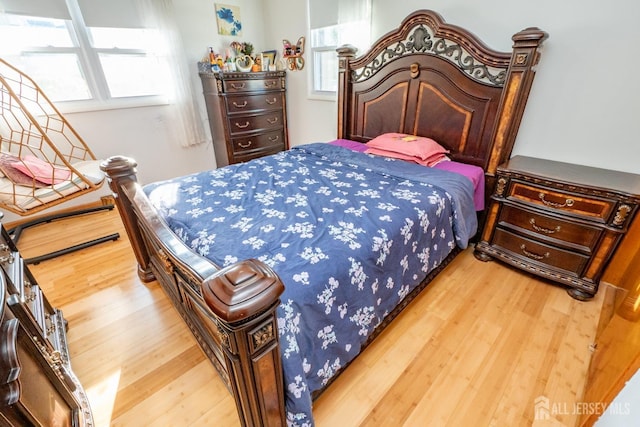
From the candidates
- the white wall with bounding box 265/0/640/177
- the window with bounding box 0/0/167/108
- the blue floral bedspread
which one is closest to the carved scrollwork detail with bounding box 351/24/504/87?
the white wall with bounding box 265/0/640/177

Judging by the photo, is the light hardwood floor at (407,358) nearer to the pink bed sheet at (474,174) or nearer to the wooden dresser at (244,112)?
the pink bed sheet at (474,174)

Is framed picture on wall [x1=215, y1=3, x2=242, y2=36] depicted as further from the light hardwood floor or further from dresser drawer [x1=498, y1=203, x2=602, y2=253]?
dresser drawer [x1=498, y1=203, x2=602, y2=253]

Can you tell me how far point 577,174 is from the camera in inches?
66.1

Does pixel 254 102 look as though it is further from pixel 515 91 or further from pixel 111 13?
pixel 515 91

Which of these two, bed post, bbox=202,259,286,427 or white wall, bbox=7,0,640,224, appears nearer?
bed post, bbox=202,259,286,427

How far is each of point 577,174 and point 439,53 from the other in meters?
1.24

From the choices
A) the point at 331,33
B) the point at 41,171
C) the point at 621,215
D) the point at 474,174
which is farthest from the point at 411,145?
the point at 41,171

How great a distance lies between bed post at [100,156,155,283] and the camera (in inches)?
58.9

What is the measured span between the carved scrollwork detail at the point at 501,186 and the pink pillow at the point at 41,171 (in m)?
2.94

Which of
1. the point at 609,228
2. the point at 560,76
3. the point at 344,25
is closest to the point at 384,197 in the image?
the point at 609,228

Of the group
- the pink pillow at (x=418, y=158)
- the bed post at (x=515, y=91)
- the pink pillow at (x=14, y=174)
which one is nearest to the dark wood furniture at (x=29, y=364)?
the pink pillow at (x=14, y=174)

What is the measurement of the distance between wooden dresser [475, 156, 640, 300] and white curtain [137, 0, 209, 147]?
3.18 m

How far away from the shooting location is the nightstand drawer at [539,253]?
1696mm

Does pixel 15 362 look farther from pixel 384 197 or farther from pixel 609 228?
pixel 609 228
